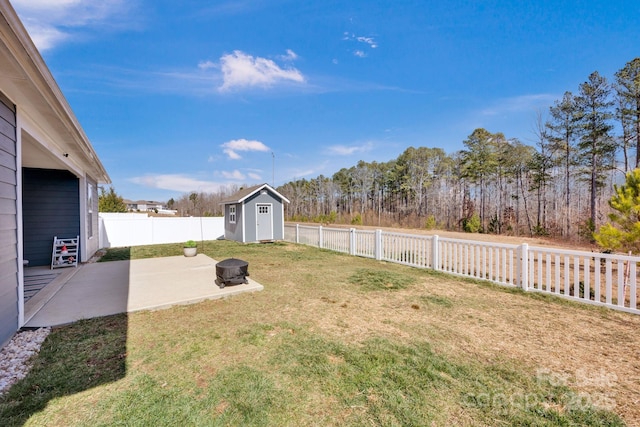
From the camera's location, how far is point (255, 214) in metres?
13.7

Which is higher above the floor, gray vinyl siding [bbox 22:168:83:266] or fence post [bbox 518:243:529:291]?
gray vinyl siding [bbox 22:168:83:266]

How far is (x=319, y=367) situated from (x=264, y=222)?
11921mm

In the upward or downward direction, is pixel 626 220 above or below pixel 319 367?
above

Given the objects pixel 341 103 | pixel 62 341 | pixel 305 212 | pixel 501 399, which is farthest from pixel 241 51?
pixel 305 212

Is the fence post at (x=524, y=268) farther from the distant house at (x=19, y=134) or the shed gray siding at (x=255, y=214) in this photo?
the shed gray siding at (x=255, y=214)

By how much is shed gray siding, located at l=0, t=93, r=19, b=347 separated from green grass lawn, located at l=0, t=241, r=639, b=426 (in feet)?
1.65

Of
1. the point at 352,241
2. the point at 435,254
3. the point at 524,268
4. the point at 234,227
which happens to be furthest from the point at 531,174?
the point at 234,227

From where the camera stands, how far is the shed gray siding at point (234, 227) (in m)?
13.7

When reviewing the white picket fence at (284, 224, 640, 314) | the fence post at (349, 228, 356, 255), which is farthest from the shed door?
the fence post at (349, 228, 356, 255)

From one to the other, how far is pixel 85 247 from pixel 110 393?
7894mm

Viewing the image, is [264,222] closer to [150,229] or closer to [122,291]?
[150,229]

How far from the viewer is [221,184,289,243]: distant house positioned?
13.5m

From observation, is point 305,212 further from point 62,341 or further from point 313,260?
point 62,341

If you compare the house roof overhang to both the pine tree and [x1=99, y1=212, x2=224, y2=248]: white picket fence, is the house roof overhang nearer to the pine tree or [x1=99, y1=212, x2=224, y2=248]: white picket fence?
[x1=99, y1=212, x2=224, y2=248]: white picket fence
